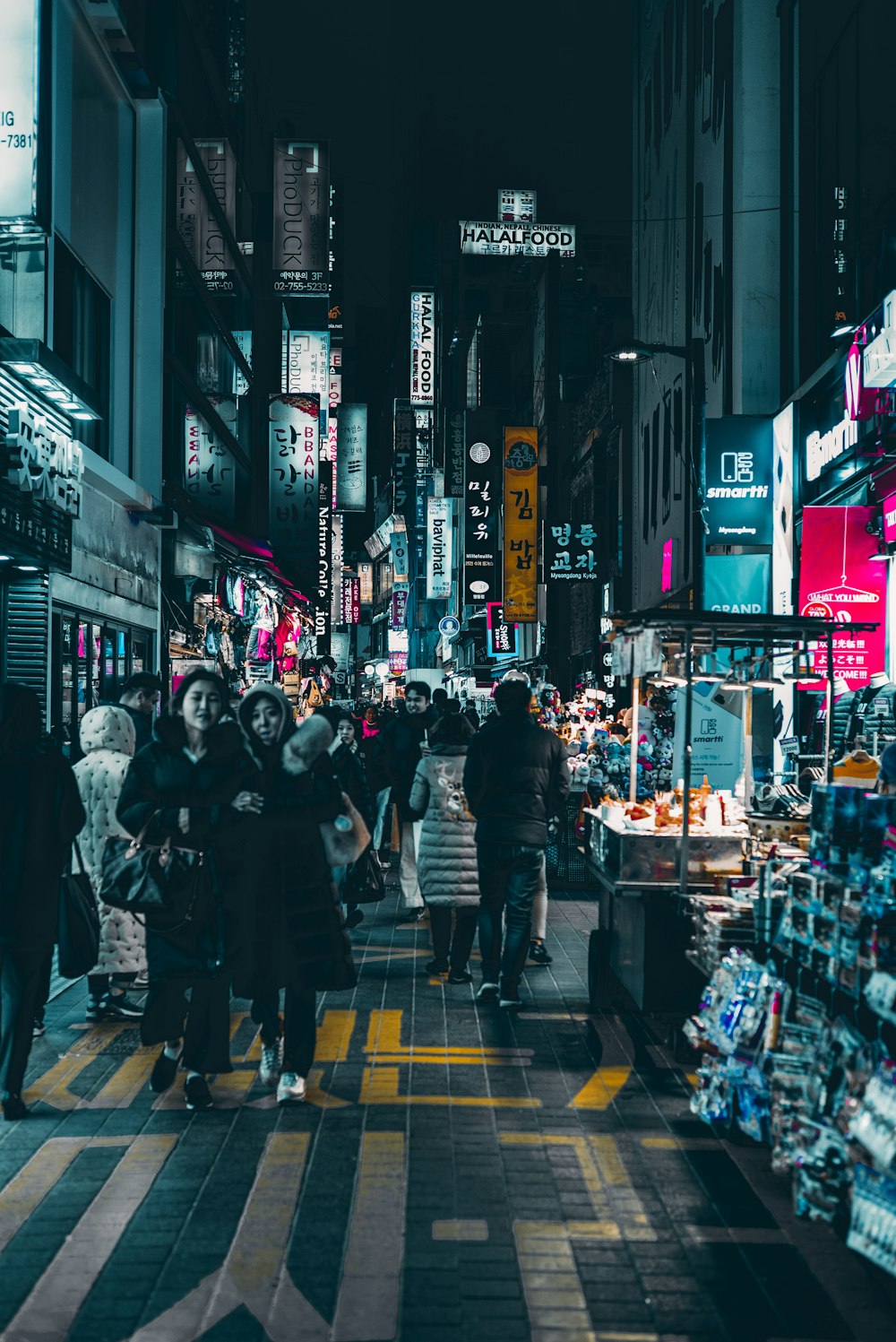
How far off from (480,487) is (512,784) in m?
34.0

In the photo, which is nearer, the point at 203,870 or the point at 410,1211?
the point at 410,1211

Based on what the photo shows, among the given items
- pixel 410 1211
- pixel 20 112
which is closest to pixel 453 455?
pixel 20 112

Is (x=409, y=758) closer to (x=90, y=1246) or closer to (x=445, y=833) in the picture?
(x=445, y=833)

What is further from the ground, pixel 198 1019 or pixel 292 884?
pixel 292 884

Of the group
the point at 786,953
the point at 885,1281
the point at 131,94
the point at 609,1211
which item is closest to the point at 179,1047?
the point at 609,1211

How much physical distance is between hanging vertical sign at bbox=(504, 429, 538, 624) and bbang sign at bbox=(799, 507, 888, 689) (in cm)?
2356

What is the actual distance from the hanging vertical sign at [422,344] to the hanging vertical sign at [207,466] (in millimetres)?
26742

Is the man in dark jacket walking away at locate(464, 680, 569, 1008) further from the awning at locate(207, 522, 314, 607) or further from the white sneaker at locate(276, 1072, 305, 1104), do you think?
the awning at locate(207, 522, 314, 607)

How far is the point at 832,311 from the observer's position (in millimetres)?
17734

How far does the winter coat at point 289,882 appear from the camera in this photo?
6781 mm

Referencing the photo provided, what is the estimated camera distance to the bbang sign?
50.1 ft

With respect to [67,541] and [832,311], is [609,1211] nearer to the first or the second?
[67,541]

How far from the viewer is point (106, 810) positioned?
8.61 metres

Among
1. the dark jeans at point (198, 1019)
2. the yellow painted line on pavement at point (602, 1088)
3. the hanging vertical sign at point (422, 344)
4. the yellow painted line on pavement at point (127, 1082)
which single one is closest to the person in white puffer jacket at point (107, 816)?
the yellow painted line on pavement at point (127, 1082)
